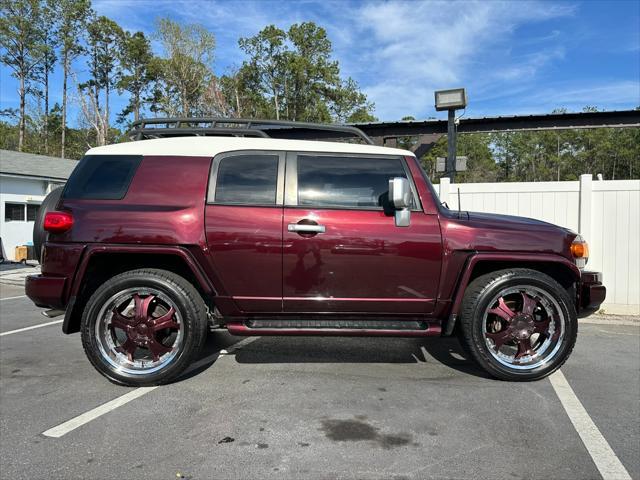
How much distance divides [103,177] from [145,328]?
1302 mm

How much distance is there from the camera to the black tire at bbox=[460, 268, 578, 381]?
12.1ft

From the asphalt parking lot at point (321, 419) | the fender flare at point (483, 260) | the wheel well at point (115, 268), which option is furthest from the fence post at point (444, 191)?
the wheel well at point (115, 268)

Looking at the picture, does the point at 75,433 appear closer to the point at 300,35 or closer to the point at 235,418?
the point at 235,418

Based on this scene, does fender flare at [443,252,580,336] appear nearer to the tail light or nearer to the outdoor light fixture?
the tail light

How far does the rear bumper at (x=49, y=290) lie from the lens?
11.8 ft

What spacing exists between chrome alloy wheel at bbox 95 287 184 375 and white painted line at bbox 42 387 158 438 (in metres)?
0.16

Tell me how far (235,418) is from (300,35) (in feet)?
169

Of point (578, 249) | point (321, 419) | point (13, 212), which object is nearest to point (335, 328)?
point (321, 419)

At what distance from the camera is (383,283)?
3.66 meters

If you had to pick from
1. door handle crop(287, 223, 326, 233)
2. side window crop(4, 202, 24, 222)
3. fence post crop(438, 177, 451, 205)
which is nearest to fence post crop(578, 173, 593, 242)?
fence post crop(438, 177, 451, 205)

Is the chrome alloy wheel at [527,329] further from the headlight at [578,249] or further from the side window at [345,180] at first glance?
the side window at [345,180]

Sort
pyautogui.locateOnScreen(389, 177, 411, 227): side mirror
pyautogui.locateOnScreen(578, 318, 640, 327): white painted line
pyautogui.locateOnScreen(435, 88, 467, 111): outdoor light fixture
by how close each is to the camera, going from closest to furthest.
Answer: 1. pyautogui.locateOnScreen(389, 177, 411, 227): side mirror
2. pyautogui.locateOnScreen(578, 318, 640, 327): white painted line
3. pyautogui.locateOnScreen(435, 88, 467, 111): outdoor light fixture

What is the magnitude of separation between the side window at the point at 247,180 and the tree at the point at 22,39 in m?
45.5

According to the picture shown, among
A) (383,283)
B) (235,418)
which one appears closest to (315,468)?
(235,418)
